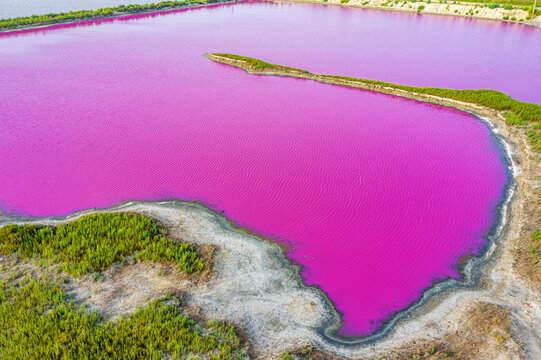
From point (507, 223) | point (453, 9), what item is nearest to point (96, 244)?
point (507, 223)

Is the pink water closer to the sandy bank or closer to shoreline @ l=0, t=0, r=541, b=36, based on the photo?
shoreline @ l=0, t=0, r=541, b=36

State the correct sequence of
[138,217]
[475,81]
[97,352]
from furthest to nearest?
[475,81], [138,217], [97,352]

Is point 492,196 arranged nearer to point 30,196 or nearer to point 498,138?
point 498,138

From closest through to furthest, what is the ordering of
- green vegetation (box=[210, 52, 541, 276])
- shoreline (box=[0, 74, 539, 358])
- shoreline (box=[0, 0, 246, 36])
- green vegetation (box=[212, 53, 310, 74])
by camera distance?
shoreline (box=[0, 74, 539, 358]) → green vegetation (box=[210, 52, 541, 276]) → green vegetation (box=[212, 53, 310, 74]) → shoreline (box=[0, 0, 246, 36])

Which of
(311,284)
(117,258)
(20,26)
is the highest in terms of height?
(20,26)

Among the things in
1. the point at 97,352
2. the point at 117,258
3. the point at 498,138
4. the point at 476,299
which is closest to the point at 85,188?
the point at 117,258

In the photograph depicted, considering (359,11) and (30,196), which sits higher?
(359,11)

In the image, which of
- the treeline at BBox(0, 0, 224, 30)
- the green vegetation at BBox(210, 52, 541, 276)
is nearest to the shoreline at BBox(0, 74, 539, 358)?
the green vegetation at BBox(210, 52, 541, 276)

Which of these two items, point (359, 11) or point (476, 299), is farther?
point (359, 11)
